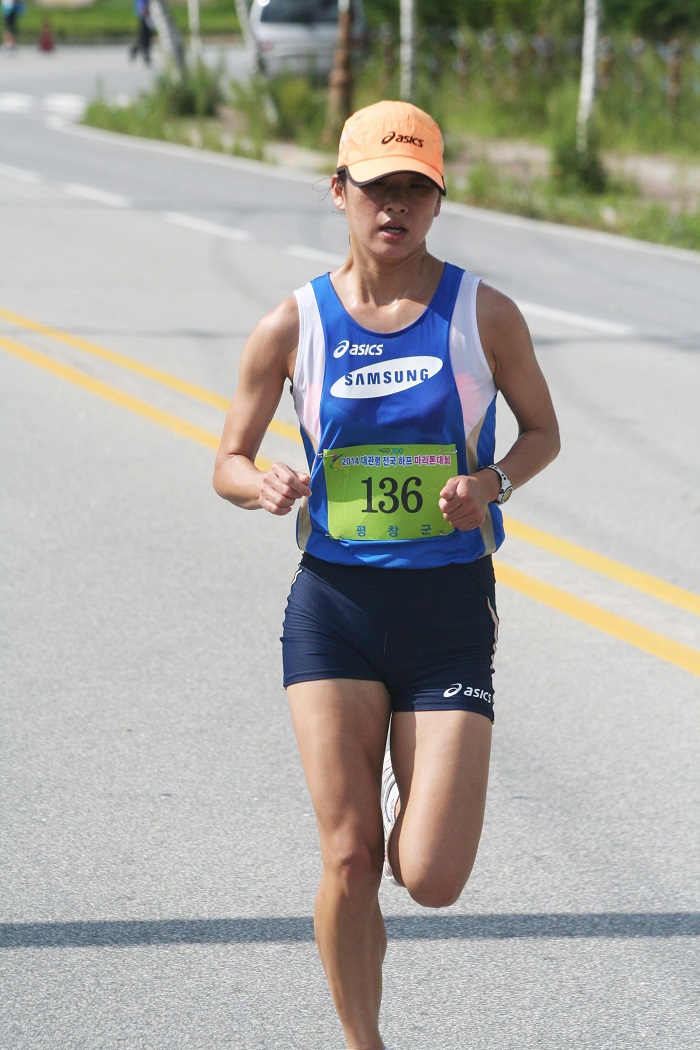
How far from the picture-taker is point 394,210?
10.6 ft

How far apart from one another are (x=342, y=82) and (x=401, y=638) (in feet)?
70.9

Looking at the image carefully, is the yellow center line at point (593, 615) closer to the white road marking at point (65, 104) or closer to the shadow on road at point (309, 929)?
the shadow on road at point (309, 929)

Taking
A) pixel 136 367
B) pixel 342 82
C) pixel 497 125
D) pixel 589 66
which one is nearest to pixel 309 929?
pixel 136 367

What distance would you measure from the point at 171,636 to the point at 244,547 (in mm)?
1075

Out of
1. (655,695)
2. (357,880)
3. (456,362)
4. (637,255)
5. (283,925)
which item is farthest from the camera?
(637,255)

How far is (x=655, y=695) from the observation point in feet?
16.9

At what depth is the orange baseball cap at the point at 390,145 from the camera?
10.5 ft

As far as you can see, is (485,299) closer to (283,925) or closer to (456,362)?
(456,362)

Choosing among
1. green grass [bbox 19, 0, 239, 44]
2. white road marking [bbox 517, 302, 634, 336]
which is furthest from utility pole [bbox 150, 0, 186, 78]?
green grass [bbox 19, 0, 239, 44]

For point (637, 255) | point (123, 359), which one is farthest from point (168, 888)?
point (637, 255)

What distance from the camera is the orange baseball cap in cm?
320

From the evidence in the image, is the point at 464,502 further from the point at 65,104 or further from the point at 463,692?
the point at 65,104

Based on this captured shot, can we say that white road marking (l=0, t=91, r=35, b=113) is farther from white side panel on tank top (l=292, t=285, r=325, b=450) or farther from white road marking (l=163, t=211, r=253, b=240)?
white side panel on tank top (l=292, t=285, r=325, b=450)

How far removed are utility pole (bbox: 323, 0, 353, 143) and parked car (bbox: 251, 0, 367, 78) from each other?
17.5ft
